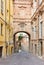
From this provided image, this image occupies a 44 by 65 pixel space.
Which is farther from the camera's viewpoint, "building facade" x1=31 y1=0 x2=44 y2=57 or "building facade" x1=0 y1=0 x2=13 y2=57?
"building facade" x1=31 y1=0 x2=44 y2=57

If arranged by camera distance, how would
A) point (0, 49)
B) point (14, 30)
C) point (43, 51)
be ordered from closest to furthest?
point (0, 49) → point (43, 51) → point (14, 30)

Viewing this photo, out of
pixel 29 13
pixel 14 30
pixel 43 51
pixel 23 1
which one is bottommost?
pixel 43 51

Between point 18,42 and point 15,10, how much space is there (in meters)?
15.3

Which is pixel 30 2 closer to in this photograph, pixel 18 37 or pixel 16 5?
pixel 16 5

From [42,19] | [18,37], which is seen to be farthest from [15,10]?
[18,37]

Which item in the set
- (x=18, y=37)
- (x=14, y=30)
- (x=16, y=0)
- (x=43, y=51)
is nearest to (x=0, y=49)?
(x=43, y=51)

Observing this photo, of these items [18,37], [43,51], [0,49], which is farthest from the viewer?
[18,37]

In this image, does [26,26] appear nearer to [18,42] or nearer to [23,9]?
[23,9]

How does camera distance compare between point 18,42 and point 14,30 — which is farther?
point 18,42

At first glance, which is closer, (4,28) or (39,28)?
(4,28)

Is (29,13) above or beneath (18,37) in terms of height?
above

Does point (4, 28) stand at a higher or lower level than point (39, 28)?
lower

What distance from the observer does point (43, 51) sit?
1889 cm

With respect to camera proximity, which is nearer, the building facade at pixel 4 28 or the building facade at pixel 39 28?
the building facade at pixel 4 28
